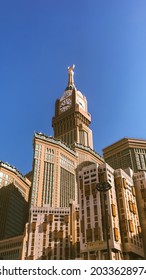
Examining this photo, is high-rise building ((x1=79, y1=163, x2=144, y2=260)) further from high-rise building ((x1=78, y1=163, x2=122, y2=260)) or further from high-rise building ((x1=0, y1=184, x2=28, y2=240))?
high-rise building ((x1=0, y1=184, x2=28, y2=240))

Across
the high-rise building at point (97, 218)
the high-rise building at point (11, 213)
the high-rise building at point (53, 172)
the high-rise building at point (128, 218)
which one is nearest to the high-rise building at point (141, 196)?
the high-rise building at point (128, 218)

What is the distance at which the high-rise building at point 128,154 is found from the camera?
587ft

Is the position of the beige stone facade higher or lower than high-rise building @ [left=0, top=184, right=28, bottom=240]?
lower

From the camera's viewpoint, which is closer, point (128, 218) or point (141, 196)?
point (128, 218)

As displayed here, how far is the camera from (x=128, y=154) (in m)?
182

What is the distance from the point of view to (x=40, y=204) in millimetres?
143125

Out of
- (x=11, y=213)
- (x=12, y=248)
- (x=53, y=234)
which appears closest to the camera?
(x=53, y=234)

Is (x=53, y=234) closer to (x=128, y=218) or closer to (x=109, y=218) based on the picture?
(x=128, y=218)

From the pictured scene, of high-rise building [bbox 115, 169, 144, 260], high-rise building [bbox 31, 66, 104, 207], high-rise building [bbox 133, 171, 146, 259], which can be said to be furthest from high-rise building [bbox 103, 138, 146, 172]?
high-rise building [bbox 115, 169, 144, 260]

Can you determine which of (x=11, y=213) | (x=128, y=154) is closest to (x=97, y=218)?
(x=128, y=154)

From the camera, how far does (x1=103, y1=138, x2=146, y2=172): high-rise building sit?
179m

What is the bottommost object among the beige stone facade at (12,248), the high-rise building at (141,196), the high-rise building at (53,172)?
the beige stone facade at (12,248)

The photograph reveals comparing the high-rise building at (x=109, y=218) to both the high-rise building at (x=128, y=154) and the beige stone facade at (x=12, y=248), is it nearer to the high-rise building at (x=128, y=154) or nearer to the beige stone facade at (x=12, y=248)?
the beige stone facade at (x=12, y=248)
